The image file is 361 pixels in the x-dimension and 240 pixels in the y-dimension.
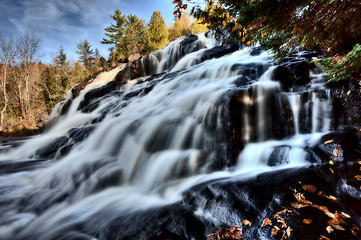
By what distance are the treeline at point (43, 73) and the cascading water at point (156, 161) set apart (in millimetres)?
12809

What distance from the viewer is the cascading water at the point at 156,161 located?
2.69 m

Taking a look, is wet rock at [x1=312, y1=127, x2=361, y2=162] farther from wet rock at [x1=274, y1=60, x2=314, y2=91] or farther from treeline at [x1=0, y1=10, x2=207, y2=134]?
treeline at [x1=0, y1=10, x2=207, y2=134]

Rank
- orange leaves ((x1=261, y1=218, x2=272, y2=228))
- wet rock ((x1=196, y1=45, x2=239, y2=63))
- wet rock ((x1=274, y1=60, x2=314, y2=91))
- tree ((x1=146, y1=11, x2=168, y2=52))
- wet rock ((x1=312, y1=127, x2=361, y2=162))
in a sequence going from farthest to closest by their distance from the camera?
1. tree ((x1=146, y1=11, x2=168, y2=52))
2. wet rock ((x1=196, y1=45, x2=239, y2=63))
3. wet rock ((x1=274, y1=60, x2=314, y2=91))
4. wet rock ((x1=312, y1=127, x2=361, y2=162))
5. orange leaves ((x1=261, y1=218, x2=272, y2=228))

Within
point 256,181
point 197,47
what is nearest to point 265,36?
point 256,181

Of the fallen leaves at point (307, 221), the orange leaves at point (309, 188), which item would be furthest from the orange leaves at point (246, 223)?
the orange leaves at point (309, 188)

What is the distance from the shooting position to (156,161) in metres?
4.07

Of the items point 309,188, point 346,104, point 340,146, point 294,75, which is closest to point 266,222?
point 309,188

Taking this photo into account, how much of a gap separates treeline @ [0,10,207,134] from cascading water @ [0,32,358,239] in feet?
42.0

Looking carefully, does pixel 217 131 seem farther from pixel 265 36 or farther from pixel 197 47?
pixel 197 47

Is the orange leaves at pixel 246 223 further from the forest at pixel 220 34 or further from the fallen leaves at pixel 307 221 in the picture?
the forest at pixel 220 34

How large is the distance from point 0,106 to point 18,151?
21092mm

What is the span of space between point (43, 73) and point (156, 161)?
33.8 meters

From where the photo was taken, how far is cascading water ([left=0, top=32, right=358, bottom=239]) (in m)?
2.69

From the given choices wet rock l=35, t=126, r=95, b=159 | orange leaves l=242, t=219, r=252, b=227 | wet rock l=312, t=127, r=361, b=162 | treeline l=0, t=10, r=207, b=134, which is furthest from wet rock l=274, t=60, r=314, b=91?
treeline l=0, t=10, r=207, b=134
